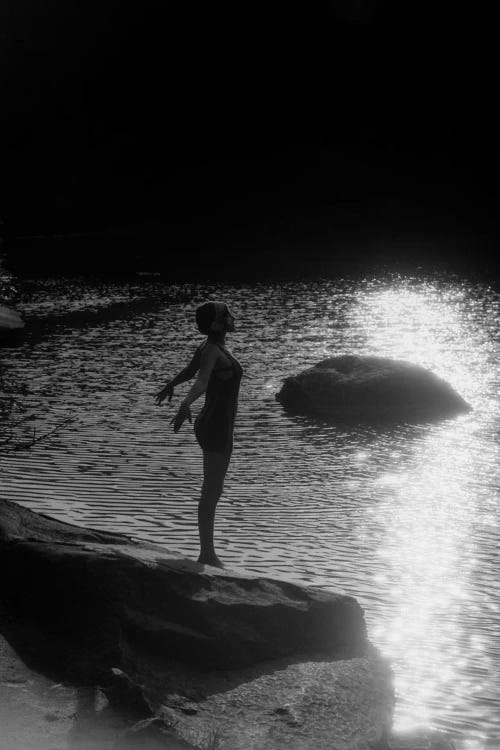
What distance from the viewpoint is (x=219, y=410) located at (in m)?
10.2

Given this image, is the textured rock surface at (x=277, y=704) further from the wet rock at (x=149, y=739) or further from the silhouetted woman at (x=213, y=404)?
the silhouetted woman at (x=213, y=404)

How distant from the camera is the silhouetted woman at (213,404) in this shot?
10.1m

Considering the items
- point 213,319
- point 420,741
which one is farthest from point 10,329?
point 420,741

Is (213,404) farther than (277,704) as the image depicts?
Yes

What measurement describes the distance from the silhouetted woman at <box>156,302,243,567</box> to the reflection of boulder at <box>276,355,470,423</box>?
12566 millimetres

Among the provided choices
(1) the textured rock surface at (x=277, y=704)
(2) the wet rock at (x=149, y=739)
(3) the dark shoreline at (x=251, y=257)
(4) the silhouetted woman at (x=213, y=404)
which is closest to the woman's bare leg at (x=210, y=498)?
(4) the silhouetted woman at (x=213, y=404)

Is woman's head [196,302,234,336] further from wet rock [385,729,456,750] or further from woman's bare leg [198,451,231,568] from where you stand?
wet rock [385,729,456,750]

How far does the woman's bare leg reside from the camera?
404 inches

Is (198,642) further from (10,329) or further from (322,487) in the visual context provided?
(10,329)

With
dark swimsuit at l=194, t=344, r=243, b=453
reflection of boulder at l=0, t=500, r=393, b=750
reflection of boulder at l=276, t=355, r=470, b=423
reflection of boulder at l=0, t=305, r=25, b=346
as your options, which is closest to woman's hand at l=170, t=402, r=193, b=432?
dark swimsuit at l=194, t=344, r=243, b=453

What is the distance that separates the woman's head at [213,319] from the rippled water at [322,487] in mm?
2917

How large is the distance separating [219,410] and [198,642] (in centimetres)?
235

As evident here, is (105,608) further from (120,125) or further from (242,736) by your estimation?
(120,125)

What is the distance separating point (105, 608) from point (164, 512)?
663 cm
